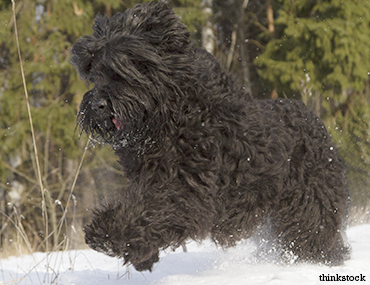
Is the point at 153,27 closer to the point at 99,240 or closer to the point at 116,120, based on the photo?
the point at 116,120

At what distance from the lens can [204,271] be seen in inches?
158

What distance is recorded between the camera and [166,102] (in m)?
2.90

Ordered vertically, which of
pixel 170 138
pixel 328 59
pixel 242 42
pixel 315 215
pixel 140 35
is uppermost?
pixel 242 42

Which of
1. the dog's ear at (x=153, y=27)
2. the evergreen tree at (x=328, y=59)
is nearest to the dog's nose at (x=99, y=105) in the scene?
the dog's ear at (x=153, y=27)

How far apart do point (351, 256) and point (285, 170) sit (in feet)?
5.38

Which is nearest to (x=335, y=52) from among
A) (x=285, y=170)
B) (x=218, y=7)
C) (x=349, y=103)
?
(x=349, y=103)

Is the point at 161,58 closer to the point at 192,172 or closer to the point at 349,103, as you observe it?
the point at 192,172

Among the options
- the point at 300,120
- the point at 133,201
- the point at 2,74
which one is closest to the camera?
the point at 133,201

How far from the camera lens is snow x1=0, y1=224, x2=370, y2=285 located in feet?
11.1

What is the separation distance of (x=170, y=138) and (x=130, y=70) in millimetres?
538

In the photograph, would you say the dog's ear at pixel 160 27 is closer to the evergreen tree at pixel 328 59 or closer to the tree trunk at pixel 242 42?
the evergreen tree at pixel 328 59

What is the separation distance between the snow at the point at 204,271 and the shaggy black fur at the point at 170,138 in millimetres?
367

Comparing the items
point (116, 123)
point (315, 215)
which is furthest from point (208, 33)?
point (116, 123)

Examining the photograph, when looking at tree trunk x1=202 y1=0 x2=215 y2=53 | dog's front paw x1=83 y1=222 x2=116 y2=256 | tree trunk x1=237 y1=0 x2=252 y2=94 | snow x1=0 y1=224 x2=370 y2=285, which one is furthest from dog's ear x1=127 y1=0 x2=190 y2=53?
tree trunk x1=237 y1=0 x2=252 y2=94
